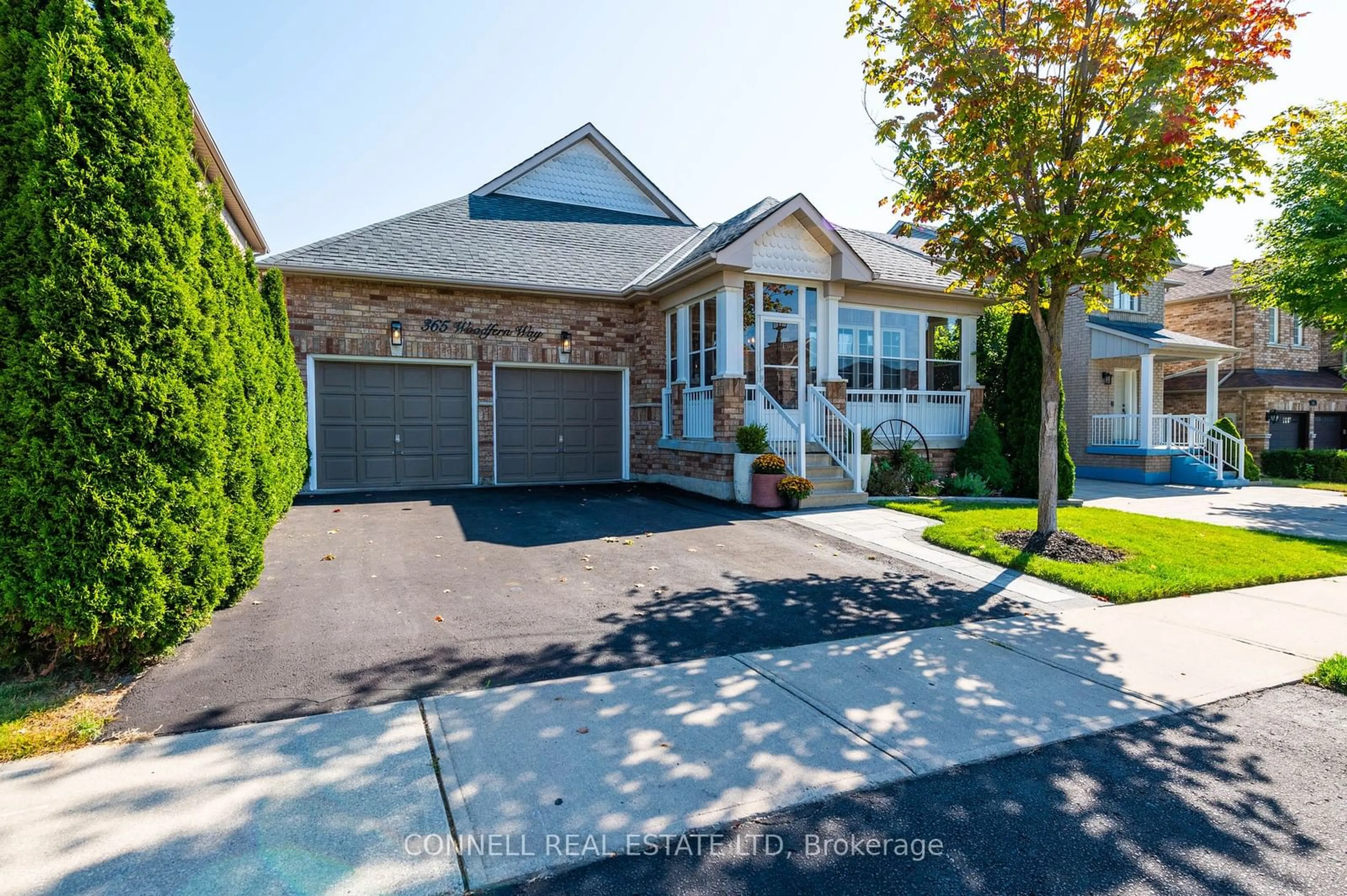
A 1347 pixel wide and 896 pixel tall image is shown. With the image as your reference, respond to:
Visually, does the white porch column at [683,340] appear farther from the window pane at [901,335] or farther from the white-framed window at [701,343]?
the window pane at [901,335]

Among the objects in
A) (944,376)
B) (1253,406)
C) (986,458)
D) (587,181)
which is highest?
(587,181)

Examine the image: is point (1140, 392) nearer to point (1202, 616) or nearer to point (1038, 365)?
point (1038, 365)

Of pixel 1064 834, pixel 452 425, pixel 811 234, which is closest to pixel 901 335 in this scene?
pixel 811 234

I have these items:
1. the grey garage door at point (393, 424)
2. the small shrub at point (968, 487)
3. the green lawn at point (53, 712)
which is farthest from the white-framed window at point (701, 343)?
the green lawn at point (53, 712)

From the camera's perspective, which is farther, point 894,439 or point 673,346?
point 673,346

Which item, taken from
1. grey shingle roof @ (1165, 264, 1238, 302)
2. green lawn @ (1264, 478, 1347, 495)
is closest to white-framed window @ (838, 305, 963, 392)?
green lawn @ (1264, 478, 1347, 495)

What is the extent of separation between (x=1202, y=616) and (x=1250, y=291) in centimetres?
1773

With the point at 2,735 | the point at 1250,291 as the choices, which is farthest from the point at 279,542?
the point at 1250,291

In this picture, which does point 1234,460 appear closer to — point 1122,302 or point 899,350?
point 1122,302

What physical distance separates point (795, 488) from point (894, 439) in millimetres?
3912

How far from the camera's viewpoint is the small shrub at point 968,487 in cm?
1216

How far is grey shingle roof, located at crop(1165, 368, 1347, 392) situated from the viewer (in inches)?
806

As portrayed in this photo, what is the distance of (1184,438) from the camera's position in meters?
18.0

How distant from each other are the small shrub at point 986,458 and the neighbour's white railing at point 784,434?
12.5 ft
